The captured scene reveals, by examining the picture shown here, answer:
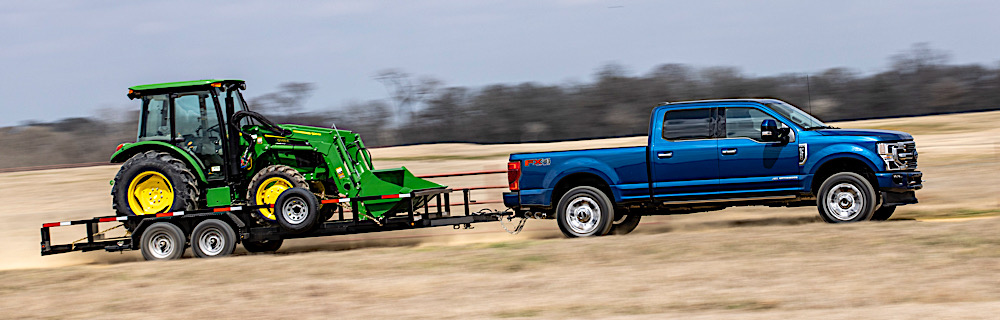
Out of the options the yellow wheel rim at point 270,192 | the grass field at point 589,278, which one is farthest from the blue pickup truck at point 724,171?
the yellow wheel rim at point 270,192

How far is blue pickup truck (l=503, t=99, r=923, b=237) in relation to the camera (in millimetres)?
13266

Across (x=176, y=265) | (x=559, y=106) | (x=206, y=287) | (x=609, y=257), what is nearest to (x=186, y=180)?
(x=176, y=265)

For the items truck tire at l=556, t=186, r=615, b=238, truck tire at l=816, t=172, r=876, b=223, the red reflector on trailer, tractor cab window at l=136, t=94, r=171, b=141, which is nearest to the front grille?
truck tire at l=816, t=172, r=876, b=223

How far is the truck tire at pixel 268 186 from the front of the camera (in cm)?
1454

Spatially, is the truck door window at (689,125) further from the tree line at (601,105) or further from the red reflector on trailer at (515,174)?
the tree line at (601,105)

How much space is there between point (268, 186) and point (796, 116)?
307 inches

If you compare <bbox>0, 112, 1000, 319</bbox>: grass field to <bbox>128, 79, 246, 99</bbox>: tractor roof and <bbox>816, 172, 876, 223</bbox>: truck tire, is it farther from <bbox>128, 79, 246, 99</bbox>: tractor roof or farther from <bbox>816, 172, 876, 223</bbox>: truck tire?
<bbox>128, 79, 246, 99</bbox>: tractor roof

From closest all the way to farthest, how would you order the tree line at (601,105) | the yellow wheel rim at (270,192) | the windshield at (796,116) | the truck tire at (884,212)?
1. the windshield at (796,116)
2. the truck tire at (884,212)
3. the yellow wheel rim at (270,192)
4. the tree line at (601,105)

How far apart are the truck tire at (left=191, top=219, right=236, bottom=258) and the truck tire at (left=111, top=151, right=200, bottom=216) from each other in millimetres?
382

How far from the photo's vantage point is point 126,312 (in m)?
9.95

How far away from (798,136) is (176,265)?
876cm

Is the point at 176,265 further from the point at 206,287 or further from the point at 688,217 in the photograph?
the point at 688,217

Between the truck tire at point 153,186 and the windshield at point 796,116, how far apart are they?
338 inches

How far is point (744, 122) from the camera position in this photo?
1375 centimetres
